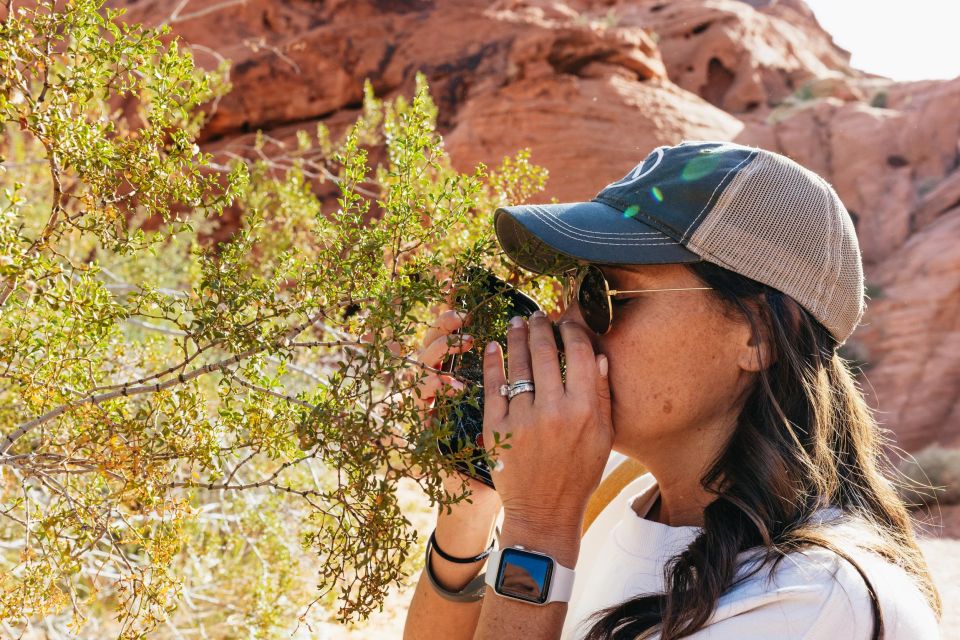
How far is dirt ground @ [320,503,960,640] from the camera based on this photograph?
201 inches

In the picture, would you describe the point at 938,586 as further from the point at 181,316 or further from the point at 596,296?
the point at 181,316

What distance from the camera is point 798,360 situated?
1593 mm

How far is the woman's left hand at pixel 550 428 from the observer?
1510 millimetres

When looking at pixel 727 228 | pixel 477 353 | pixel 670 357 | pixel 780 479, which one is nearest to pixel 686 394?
pixel 670 357

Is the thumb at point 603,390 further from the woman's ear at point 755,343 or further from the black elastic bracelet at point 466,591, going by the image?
the black elastic bracelet at point 466,591

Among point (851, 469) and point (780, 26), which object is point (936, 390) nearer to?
point (851, 469)

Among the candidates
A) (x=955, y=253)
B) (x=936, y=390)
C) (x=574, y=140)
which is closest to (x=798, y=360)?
(x=574, y=140)

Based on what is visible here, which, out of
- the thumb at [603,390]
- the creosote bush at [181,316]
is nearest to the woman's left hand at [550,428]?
the thumb at [603,390]

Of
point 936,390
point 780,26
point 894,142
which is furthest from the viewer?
point 780,26

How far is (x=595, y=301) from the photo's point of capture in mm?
1623

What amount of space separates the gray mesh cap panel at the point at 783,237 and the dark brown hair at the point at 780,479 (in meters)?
0.05

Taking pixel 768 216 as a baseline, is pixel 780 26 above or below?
above

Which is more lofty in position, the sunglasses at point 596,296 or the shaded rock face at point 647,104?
the shaded rock face at point 647,104

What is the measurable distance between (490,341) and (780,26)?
24834 millimetres
